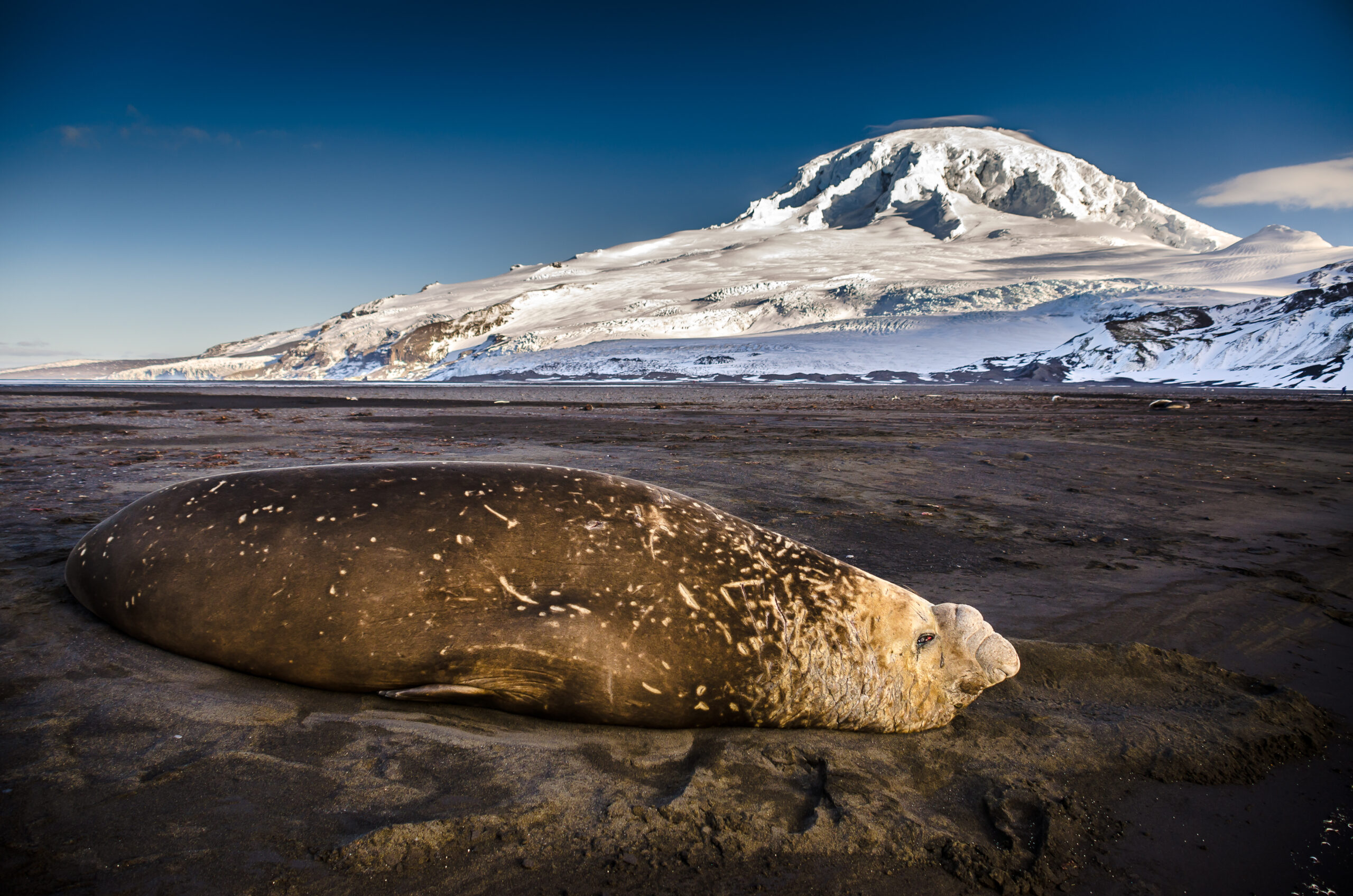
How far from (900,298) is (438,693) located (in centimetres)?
8058

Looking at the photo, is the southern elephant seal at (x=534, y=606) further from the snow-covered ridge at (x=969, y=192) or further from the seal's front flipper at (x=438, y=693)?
the snow-covered ridge at (x=969, y=192)

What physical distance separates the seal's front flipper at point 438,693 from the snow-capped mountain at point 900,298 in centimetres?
4978

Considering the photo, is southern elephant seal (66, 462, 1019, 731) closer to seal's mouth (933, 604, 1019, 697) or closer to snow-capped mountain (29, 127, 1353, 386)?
seal's mouth (933, 604, 1019, 697)

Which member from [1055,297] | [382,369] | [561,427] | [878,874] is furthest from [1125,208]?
[878,874]

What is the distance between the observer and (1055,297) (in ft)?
234

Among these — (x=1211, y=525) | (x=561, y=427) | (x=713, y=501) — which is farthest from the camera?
(x=561, y=427)

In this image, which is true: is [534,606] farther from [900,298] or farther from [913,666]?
[900,298]

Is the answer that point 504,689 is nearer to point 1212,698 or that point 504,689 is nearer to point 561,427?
point 1212,698

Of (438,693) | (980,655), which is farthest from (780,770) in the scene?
(438,693)

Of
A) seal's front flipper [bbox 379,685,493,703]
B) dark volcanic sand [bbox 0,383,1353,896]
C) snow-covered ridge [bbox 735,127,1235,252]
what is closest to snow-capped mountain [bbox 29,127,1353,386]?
snow-covered ridge [bbox 735,127,1235,252]

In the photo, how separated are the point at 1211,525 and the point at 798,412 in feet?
47.7

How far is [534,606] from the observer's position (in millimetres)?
2494

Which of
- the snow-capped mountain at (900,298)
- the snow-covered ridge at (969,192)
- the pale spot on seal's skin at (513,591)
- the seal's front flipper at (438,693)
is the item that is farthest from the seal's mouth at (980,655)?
the snow-covered ridge at (969,192)

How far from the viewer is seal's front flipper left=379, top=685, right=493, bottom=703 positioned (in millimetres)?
2443
